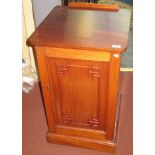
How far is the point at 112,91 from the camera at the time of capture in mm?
1399

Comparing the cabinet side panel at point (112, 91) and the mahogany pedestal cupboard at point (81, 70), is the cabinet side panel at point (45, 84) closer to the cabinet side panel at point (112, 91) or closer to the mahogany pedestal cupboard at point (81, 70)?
the mahogany pedestal cupboard at point (81, 70)

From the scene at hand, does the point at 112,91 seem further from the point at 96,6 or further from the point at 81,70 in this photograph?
the point at 96,6

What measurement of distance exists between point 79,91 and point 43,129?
1.90 ft

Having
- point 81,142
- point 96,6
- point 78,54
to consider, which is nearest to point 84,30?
point 78,54

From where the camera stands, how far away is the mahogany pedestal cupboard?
130 centimetres

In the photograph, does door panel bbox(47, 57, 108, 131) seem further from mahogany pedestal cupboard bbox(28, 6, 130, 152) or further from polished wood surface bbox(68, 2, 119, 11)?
polished wood surface bbox(68, 2, 119, 11)

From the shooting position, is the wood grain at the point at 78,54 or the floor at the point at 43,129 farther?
the floor at the point at 43,129

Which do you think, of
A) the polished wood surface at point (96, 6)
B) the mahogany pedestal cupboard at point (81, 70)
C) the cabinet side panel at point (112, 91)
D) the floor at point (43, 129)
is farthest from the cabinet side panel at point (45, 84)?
the polished wood surface at point (96, 6)

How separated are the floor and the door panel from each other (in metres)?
0.20

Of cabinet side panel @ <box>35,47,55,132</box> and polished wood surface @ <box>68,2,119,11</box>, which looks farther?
polished wood surface @ <box>68,2,119,11</box>

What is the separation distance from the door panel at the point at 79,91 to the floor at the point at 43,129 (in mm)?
203

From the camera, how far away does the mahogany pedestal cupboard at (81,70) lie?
1302mm

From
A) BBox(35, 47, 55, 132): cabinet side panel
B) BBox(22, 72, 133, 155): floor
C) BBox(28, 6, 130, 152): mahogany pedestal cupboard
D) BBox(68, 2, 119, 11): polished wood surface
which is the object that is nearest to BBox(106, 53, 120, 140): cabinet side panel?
BBox(28, 6, 130, 152): mahogany pedestal cupboard

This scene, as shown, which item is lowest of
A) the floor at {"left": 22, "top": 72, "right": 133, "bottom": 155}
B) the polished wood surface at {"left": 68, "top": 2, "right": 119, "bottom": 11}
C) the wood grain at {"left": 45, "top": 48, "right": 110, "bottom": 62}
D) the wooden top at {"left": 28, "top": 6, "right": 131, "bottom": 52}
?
the floor at {"left": 22, "top": 72, "right": 133, "bottom": 155}
